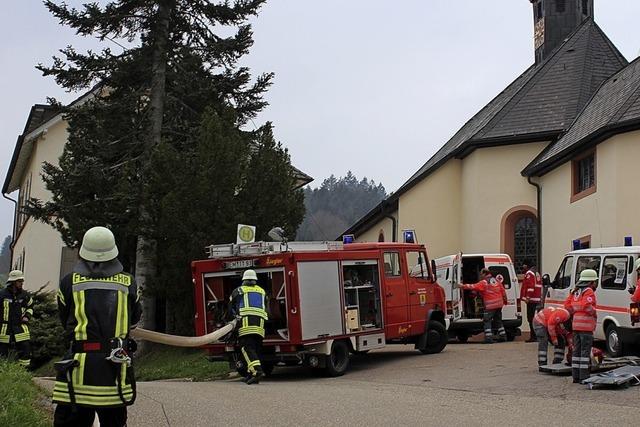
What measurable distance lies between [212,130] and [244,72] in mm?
4059

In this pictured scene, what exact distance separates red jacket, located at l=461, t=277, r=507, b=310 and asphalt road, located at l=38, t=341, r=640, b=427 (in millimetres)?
4351

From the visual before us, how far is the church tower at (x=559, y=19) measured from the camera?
33344 millimetres

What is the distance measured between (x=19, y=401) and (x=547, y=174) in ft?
65.6

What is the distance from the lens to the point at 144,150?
67.4 ft

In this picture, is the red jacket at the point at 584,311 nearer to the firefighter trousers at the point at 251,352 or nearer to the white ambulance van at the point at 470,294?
the firefighter trousers at the point at 251,352

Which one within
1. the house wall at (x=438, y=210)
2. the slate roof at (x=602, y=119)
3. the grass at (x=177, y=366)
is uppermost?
the slate roof at (x=602, y=119)

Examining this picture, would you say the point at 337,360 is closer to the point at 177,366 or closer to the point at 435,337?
the point at 435,337

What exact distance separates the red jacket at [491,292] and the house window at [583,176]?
440 centimetres

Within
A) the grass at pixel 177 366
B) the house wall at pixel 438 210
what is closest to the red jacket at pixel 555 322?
the grass at pixel 177 366

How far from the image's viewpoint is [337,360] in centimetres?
1323

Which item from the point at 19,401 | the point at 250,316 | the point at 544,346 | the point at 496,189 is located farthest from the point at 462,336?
the point at 19,401

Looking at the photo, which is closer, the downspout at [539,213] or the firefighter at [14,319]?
the firefighter at [14,319]

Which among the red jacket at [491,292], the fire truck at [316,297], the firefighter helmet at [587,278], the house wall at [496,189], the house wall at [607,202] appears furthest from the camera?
the house wall at [496,189]

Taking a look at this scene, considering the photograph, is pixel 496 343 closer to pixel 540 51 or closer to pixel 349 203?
pixel 540 51
